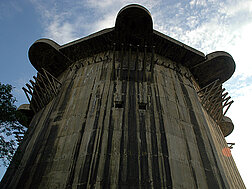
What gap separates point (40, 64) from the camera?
20797 mm

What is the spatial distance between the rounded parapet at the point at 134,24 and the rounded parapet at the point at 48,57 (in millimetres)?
6398

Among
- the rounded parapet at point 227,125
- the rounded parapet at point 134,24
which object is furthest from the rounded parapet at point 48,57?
the rounded parapet at point 227,125

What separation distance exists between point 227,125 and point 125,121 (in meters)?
16.8

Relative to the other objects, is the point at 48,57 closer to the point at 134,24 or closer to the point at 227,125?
the point at 134,24

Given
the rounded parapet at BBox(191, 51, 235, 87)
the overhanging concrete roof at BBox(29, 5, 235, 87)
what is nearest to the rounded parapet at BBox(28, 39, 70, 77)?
the overhanging concrete roof at BBox(29, 5, 235, 87)

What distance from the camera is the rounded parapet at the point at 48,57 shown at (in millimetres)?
19000

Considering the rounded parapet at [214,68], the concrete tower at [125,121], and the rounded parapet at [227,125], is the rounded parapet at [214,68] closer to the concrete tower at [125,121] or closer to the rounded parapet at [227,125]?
the concrete tower at [125,121]

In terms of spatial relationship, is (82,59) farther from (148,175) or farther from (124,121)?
(148,175)

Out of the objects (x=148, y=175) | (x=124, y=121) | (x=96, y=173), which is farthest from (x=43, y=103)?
(x=148, y=175)

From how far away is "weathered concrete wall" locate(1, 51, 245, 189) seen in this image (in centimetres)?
1015

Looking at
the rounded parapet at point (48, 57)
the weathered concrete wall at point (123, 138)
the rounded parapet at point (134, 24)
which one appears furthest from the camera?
the rounded parapet at point (48, 57)

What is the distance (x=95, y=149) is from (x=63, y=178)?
6.76 feet

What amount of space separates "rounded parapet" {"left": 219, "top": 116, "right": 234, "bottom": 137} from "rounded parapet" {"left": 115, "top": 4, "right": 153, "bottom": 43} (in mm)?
13906

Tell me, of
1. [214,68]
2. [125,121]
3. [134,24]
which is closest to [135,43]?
[134,24]
